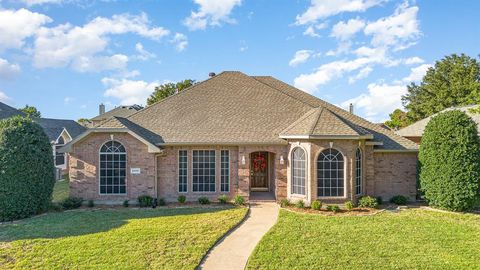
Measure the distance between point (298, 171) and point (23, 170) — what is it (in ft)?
41.3

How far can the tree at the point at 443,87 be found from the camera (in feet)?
141

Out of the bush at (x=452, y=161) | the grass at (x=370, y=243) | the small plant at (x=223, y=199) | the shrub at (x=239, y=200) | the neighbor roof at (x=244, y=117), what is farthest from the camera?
the neighbor roof at (x=244, y=117)

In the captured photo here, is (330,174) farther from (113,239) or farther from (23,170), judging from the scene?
(23,170)

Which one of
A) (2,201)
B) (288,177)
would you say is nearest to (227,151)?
(288,177)

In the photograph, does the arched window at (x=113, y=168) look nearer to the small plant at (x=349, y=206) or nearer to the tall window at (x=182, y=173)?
the tall window at (x=182, y=173)

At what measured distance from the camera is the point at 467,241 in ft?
33.3

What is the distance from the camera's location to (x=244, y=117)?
57.5ft

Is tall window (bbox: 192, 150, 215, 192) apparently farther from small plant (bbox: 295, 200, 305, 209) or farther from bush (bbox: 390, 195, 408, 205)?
bush (bbox: 390, 195, 408, 205)

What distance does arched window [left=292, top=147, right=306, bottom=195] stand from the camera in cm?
1498

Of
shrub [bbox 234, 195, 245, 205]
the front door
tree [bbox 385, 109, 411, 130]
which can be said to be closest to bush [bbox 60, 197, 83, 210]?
shrub [bbox 234, 195, 245, 205]

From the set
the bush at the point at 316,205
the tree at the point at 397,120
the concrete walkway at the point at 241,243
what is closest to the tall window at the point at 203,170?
the concrete walkway at the point at 241,243

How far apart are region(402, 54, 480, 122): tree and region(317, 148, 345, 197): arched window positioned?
3731 cm

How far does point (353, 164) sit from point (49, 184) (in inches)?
571

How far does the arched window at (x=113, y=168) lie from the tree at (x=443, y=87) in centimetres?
4529
